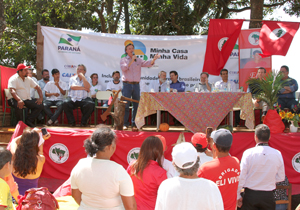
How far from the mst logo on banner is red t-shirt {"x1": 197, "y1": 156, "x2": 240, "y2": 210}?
616cm

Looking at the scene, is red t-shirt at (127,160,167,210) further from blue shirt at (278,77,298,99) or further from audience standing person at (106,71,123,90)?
audience standing person at (106,71,123,90)

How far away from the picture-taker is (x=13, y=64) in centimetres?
1328

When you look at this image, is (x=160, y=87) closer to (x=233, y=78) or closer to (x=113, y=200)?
(x=233, y=78)

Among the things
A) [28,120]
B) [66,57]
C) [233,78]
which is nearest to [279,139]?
[233,78]

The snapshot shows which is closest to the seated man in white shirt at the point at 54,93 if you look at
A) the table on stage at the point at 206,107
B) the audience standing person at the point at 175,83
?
the audience standing person at the point at 175,83

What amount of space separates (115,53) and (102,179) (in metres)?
6.22

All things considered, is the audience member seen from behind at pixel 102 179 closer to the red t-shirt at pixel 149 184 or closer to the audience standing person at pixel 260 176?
the red t-shirt at pixel 149 184

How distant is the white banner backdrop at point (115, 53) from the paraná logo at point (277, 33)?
1015mm

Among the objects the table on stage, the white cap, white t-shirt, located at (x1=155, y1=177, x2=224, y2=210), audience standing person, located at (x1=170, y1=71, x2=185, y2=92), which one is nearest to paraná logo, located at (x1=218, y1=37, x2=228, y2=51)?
audience standing person, located at (x1=170, y1=71, x2=185, y2=92)

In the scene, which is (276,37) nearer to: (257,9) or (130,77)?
(257,9)

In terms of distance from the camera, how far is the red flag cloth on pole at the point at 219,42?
7.20 metres

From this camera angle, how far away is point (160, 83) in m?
7.62

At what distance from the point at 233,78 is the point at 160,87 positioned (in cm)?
191

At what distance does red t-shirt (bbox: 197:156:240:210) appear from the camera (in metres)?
2.34
